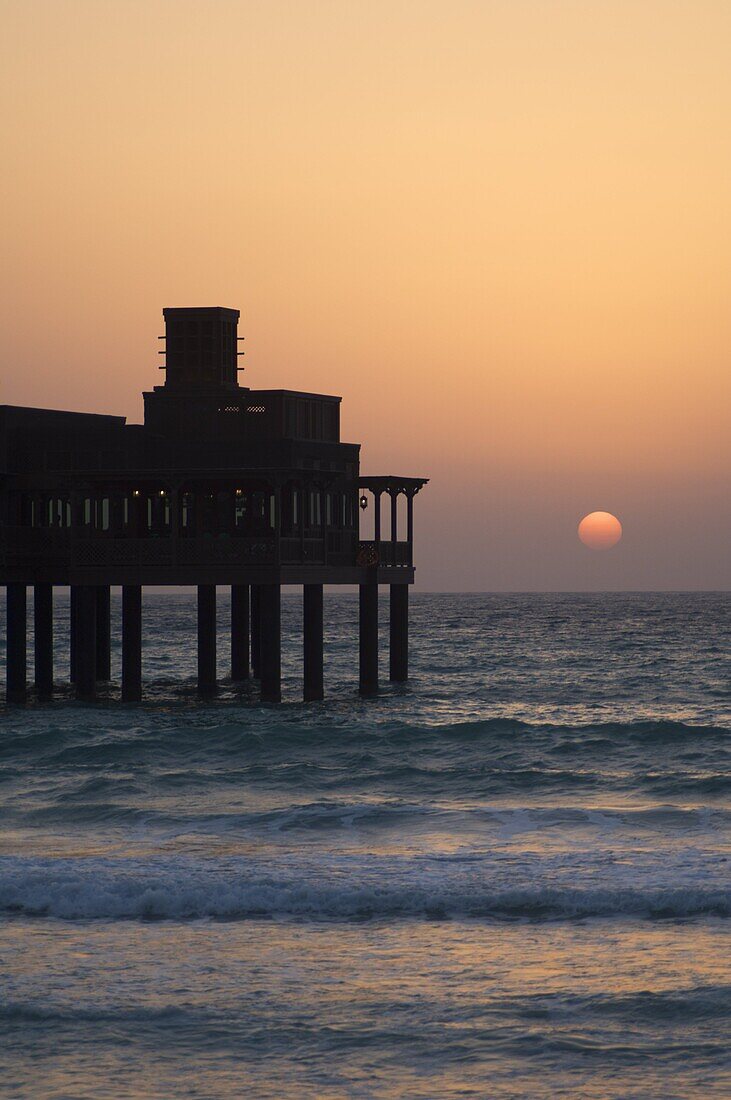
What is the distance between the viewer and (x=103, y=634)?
5756 cm

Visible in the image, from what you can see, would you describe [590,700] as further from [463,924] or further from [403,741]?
[463,924]

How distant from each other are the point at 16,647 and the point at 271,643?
44.9ft

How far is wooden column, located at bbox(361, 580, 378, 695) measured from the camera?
49.2m

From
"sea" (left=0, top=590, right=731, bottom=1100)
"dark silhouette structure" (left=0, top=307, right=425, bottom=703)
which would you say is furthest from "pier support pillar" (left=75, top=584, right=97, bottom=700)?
"sea" (left=0, top=590, right=731, bottom=1100)

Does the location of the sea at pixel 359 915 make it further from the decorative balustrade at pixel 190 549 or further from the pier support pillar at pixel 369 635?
the pier support pillar at pixel 369 635

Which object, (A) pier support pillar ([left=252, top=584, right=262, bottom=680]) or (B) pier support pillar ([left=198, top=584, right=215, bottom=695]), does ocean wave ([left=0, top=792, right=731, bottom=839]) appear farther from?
(A) pier support pillar ([left=252, top=584, right=262, bottom=680])

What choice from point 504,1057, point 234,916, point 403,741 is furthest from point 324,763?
point 504,1057

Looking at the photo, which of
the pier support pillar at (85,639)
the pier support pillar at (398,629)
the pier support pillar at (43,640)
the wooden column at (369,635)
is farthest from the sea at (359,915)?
the pier support pillar at (43,640)

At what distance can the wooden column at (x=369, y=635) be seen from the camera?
4916 centimetres

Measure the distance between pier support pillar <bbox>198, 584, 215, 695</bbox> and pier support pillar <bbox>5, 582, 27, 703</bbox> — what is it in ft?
21.2

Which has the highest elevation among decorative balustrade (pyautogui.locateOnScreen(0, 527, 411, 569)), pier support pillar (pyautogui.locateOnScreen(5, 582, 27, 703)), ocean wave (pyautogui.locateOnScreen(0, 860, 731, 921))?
decorative balustrade (pyautogui.locateOnScreen(0, 527, 411, 569))

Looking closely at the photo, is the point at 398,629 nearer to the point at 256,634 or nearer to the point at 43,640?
the point at 256,634

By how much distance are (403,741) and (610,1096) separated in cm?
2887

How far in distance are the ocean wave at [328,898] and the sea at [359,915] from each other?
5cm
